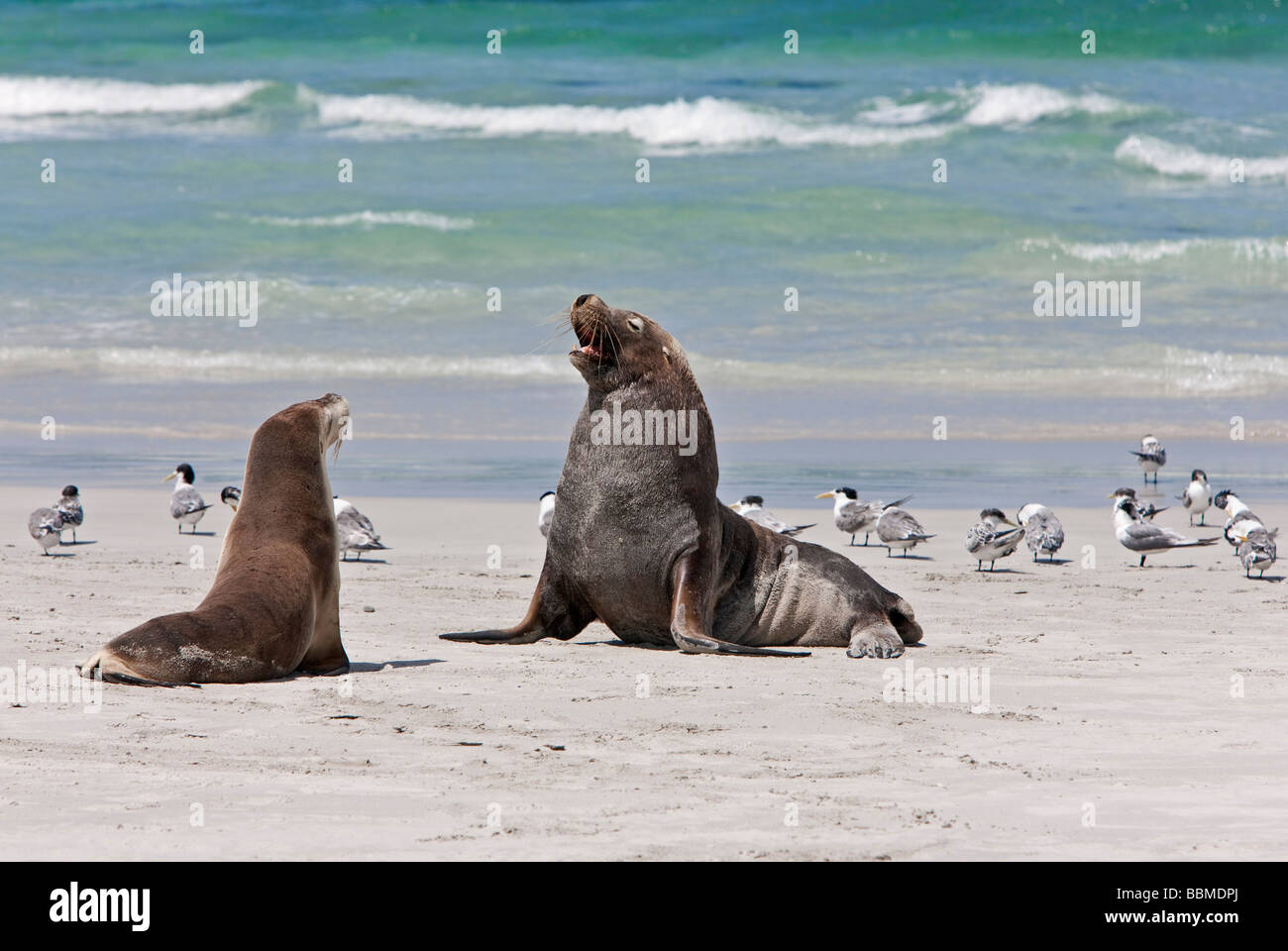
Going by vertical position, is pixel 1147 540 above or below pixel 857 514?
below

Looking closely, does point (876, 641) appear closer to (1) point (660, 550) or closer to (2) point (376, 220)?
(1) point (660, 550)

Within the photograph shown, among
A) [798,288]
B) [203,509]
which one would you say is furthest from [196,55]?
[203,509]

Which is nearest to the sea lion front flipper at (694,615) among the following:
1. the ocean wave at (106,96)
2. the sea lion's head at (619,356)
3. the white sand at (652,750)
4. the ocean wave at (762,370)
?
the white sand at (652,750)

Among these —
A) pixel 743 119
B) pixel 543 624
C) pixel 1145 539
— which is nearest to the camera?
pixel 543 624

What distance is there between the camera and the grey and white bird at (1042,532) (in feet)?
41.1

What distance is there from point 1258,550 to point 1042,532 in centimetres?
181

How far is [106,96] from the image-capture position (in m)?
39.4

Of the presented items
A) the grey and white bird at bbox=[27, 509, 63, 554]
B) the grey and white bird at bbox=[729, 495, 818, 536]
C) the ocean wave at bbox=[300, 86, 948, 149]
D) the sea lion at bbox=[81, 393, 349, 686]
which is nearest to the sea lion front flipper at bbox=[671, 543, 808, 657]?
the sea lion at bbox=[81, 393, 349, 686]

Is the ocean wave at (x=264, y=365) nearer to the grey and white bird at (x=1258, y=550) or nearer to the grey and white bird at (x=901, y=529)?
the grey and white bird at (x=901, y=529)

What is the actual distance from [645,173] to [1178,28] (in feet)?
52.5

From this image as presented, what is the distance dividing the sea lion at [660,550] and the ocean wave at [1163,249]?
24.0m

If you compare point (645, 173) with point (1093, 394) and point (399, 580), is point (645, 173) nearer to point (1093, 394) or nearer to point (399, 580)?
point (1093, 394)

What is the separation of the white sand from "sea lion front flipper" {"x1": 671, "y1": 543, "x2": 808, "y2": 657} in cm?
13

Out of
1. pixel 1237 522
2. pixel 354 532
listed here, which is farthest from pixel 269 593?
pixel 1237 522
